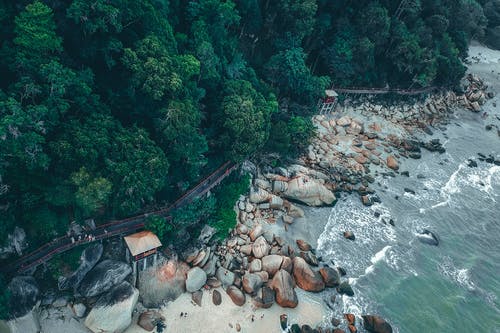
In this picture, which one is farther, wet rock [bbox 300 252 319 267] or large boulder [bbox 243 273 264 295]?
wet rock [bbox 300 252 319 267]

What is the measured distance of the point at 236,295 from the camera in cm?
2714

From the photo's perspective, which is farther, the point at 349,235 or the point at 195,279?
the point at 349,235

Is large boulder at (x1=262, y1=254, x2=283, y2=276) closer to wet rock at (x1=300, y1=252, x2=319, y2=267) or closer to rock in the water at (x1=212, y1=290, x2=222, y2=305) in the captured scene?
wet rock at (x1=300, y1=252, x2=319, y2=267)

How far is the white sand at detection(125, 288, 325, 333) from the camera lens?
25.3 metres

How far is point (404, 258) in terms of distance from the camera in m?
34.7

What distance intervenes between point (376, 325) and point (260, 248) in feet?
37.0

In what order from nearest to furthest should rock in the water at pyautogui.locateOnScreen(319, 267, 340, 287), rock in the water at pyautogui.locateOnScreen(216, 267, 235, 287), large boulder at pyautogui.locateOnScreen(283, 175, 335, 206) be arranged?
rock in the water at pyautogui.locateOnScreen(216, 267, 235, 287), rock in the water at pyautogui.locateOnScreen(319, 267, 340, 287), large boulder at pyautogui.locateOnScreen(283, 175, 335, 206)

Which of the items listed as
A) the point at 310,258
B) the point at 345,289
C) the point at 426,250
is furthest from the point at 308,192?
the point at 426,250

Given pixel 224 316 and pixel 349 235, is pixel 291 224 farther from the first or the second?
pixel 224 316

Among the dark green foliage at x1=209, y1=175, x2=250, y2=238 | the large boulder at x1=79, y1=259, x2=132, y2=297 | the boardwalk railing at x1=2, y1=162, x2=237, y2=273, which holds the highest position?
the boardwalk railing at x1=2, y1=162, x2=237, y2=273

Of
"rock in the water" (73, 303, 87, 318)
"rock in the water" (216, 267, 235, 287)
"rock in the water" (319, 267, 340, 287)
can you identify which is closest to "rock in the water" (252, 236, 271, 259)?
"rock in the water" (216, 267, 235, 287)

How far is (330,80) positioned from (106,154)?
1286 inches

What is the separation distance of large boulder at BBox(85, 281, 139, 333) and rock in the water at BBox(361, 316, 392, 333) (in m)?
18.6

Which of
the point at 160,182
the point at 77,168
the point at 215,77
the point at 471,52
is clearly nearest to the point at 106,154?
the point at 77,168
